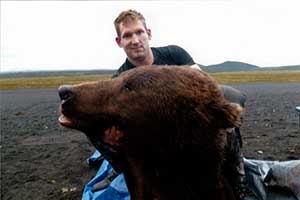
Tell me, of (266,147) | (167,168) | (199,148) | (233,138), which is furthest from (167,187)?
(266,147)

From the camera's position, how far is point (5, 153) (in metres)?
10.3

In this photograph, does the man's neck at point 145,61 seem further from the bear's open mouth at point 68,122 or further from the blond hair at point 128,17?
the bear's open mouth at point 68,122

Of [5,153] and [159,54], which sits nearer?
[159,54]

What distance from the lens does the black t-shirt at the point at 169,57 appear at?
5293 mm

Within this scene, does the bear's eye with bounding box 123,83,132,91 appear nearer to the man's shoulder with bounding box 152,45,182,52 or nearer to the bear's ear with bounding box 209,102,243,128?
the bear's ear with bounding box 209,102,243,128

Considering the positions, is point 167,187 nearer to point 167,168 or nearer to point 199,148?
point 167,168

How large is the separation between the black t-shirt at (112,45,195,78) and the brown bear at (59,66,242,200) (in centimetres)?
186

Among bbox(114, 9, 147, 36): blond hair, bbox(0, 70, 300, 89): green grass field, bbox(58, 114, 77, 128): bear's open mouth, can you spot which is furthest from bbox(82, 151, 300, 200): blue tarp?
bbox(0, 70, 300, 89): green grass field

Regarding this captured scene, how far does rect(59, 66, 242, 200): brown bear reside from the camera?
322 centimetres

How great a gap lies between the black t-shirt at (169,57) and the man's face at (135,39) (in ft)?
0.69

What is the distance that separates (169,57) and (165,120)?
7.59 ft

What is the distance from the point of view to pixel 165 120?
3227mm

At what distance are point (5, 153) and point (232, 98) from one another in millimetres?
7610

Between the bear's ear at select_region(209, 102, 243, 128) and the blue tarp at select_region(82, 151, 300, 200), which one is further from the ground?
the bear's ear at select_region(209, 102, 243, 128)
